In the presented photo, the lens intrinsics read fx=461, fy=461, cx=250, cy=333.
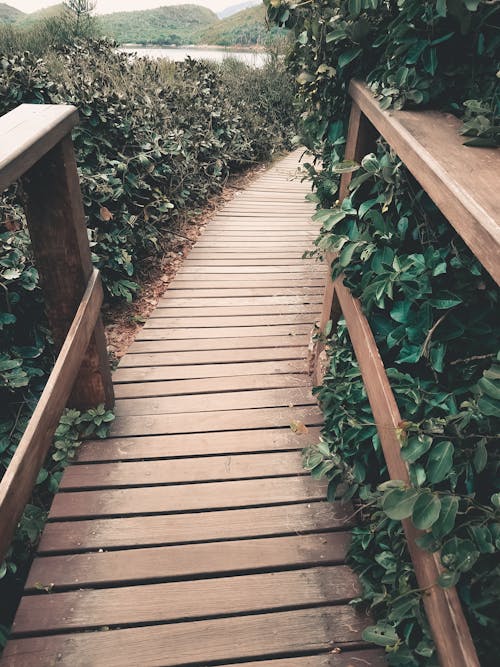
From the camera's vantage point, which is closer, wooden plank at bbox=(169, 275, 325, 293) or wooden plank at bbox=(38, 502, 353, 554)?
wooden plank at bbox=(38, 502, 353, 554)

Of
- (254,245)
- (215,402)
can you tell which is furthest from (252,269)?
(215,402)

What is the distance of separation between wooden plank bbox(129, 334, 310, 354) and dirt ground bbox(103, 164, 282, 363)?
215 millimetres

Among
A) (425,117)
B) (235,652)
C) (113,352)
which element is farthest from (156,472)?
(425,117)

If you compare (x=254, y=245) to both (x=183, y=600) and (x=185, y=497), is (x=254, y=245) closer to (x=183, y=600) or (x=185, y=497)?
(x=185, y=497)

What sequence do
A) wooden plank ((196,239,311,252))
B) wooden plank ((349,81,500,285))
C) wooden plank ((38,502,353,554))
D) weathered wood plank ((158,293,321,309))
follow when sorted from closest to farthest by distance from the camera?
wooden plank ((349,81,500,285)), wooden plank ((38,502,353,554)), weathered wood plank ((158,293,321,309)), wooden plank ((196,239,311,252))

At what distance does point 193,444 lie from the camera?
2.35m

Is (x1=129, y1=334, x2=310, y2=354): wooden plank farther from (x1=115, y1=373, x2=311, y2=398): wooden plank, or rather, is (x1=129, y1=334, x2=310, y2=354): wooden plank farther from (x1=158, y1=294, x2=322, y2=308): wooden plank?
(x1=158, y1=294, x2=322, y2=308): wooden plank

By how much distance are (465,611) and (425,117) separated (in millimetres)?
1358

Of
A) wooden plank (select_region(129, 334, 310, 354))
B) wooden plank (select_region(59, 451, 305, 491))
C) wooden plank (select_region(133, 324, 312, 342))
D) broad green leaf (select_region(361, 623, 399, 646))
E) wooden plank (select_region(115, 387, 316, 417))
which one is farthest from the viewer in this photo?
wooden plank (select_region(133, 324, 312, 342))

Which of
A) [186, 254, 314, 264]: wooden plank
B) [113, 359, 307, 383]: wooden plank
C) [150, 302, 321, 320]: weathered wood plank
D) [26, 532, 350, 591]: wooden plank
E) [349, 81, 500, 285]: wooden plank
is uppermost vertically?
[349, 81, 500, 285]: wooden plank

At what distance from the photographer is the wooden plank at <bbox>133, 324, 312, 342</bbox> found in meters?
3.16

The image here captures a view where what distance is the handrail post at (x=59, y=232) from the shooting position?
1731 mm

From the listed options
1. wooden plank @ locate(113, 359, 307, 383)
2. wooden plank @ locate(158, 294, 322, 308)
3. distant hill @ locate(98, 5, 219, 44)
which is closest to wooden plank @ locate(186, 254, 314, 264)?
wooden plank @ locate(158, 294, 322, 308)

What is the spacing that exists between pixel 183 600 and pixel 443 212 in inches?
63.2
